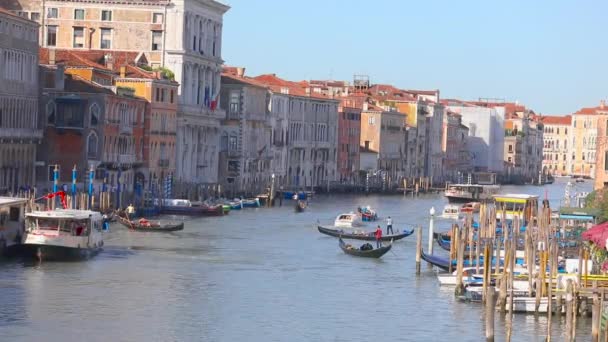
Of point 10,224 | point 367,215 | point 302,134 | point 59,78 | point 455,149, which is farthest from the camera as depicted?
point 455,149

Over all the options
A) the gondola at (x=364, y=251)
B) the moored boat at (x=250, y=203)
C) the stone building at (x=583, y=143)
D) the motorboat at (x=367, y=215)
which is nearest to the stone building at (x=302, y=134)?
the moored boat at (x=250, y=203)

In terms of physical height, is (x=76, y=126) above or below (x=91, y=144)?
above

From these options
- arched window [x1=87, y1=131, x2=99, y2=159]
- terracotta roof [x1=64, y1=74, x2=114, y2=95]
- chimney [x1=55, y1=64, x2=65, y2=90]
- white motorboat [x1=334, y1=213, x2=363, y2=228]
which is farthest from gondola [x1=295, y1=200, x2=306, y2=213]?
chimney [x1=55, y1=64, x2=65, y2=90]

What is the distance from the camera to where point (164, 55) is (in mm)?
53562

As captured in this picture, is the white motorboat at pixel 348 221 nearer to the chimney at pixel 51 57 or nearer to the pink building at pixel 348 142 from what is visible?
the chimney at pixel 51 57

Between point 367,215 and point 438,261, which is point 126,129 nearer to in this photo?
point 367,215

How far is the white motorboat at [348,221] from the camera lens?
4337 cm

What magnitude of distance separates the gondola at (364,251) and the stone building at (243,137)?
2189cm

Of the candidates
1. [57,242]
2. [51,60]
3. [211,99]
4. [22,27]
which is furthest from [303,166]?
[57,242]

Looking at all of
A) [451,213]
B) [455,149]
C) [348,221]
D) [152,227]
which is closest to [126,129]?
[348,221]

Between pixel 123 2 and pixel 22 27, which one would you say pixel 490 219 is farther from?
pixel 123 2

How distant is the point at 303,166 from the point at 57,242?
3619 centimetres

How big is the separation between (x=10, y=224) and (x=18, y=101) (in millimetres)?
11498

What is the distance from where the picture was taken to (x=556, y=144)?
395 feet
